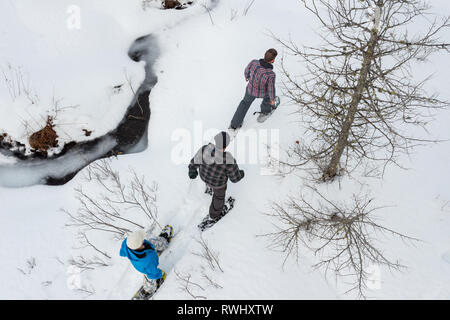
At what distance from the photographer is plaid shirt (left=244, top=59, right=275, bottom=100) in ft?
16.8

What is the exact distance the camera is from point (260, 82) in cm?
529

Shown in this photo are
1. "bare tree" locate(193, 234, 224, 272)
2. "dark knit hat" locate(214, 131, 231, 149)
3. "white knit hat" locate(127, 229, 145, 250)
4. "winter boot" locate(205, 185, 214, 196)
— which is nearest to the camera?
"white knit hat" locate(127, 229, 145, 250)

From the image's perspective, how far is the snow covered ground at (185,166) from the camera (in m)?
4.43

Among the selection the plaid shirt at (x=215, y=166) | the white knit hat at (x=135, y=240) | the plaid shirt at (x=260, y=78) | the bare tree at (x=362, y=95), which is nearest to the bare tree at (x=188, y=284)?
the white knit hat at (x=135, y=240)

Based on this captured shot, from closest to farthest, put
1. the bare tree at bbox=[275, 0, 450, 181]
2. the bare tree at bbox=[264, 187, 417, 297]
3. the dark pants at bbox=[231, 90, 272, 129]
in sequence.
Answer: the bare tree at bbox=[275, 0, 450, 181]
the bare tree at bbox=[264, 187, 417, 297]
the dark pants at bbox=[231, 90, 272, 129]

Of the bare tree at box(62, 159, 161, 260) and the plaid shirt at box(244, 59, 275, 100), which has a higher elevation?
the plaid shirt at box(244, 59, 275, 100)

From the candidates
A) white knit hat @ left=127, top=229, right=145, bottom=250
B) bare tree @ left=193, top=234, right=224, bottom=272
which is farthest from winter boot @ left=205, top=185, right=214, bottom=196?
white knit hat @ left=127, top=229, right=145, bottom=250

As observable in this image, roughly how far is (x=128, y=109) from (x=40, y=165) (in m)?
2.31

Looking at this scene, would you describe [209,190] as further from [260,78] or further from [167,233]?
[260,78]

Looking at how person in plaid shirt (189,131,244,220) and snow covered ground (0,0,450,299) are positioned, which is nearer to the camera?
person in plaid shirt (189,131,244,220)

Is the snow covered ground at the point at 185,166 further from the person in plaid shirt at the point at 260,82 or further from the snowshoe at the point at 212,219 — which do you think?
the person in plaid shirt at the point at 260,82

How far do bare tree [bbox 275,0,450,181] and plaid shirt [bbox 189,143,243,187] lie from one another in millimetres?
1153

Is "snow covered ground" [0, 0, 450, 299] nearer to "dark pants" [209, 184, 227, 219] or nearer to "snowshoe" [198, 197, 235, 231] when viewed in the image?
"snowshoe" [198, 197, 235, 231]

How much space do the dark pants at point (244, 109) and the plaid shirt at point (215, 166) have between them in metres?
1.97
